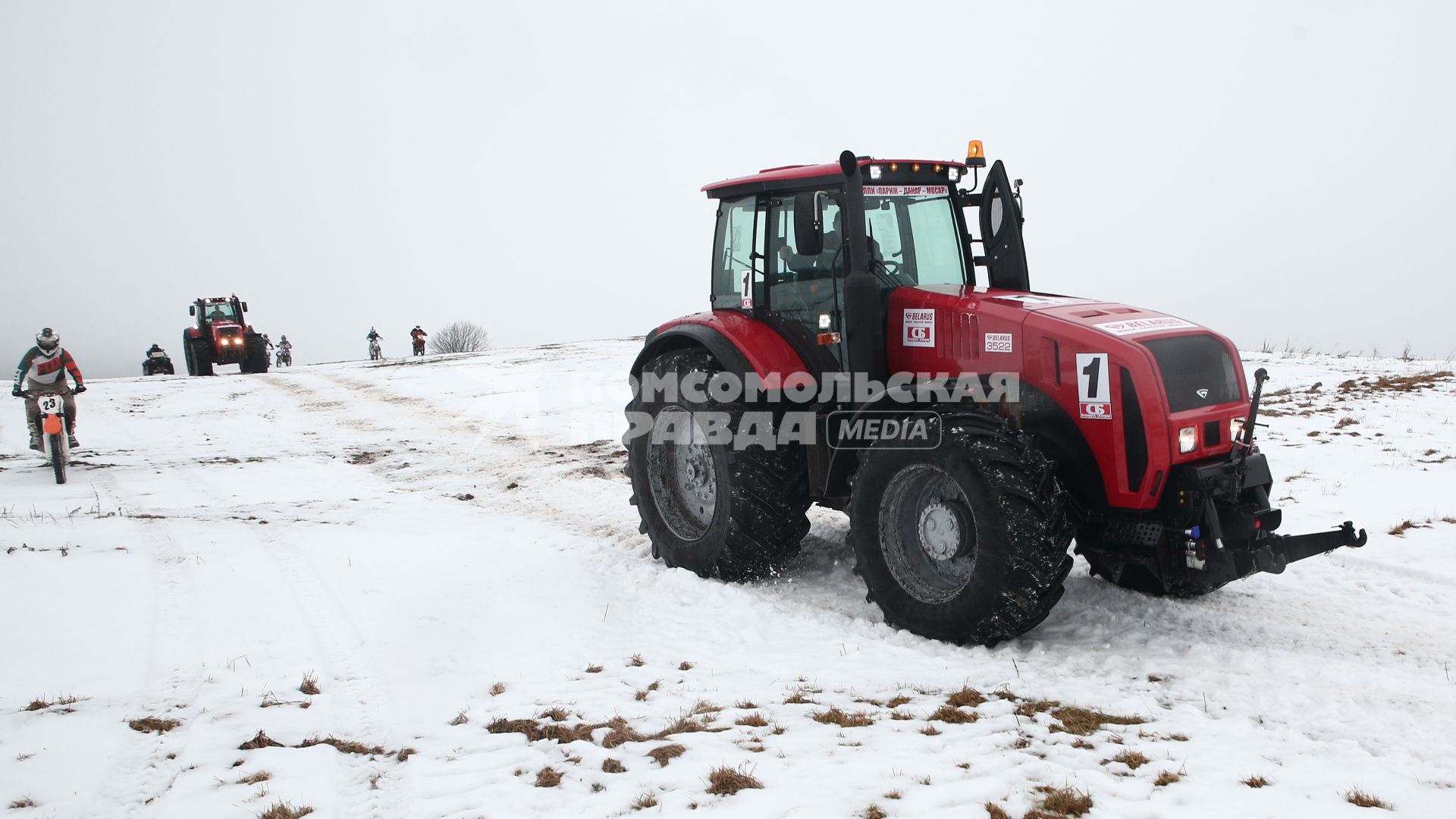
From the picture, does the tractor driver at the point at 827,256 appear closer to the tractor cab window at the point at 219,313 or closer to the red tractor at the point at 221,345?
the red tractor at the point at 221,345

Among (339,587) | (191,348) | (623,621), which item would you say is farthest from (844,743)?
(191,348)

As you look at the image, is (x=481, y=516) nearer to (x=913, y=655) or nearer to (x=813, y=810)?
(x=913, y=655)

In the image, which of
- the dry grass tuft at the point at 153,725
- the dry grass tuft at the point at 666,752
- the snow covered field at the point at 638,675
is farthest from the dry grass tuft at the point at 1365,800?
the dry grass tuft at the point at 153,725

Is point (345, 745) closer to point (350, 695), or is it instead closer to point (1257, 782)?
point (350, 695)

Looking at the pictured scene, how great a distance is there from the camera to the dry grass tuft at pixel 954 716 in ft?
13.5

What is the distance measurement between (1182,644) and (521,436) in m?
9.64

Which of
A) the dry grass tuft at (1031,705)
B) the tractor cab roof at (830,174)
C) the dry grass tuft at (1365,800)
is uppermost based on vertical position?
the tractor cab roof at (830,174)

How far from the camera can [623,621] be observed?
19.4ft

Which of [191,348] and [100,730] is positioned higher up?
[191,348]

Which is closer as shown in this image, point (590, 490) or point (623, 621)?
point (623, 621)

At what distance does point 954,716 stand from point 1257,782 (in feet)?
3.83

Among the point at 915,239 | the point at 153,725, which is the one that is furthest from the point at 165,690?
the point at 915,239

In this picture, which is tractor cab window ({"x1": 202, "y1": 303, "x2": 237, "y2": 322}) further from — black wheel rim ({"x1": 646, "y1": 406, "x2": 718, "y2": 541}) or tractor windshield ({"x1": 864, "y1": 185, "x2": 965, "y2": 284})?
tractor windshield ({"x1": 864, "y1": 185, "x2": 965, "y2": 284})

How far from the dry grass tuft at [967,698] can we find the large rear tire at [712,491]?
1.97 m
